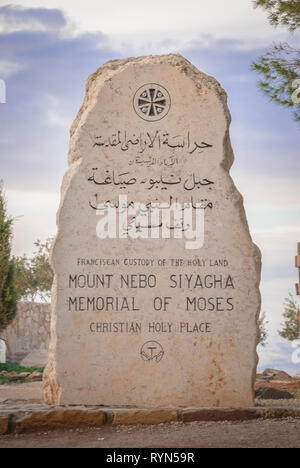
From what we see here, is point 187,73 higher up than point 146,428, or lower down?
higher up

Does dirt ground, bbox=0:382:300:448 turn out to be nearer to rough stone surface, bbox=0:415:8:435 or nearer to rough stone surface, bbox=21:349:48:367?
rough stone surface, bbox=0:415:8:435

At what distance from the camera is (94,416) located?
7070mm

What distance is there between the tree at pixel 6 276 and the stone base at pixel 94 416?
10.3 m

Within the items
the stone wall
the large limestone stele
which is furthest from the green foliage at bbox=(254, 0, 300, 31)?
the stone wall

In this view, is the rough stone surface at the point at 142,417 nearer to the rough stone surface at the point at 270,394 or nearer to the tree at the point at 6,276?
the rough stone surface at the point at 270,394

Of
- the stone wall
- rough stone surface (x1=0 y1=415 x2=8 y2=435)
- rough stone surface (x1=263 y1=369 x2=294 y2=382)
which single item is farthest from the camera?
the stone wall

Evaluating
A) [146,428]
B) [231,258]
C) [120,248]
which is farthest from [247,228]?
[146,428]

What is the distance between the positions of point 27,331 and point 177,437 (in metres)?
18.4

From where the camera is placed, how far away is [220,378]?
755 centimetres

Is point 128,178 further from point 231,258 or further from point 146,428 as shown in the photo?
point 146,428

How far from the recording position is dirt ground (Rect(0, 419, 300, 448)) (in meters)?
6.09

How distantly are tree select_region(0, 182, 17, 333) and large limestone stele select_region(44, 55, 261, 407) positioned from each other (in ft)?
32.1

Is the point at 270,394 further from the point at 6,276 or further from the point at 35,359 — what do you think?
the point at 35,359

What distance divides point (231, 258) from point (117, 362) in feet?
6.50
